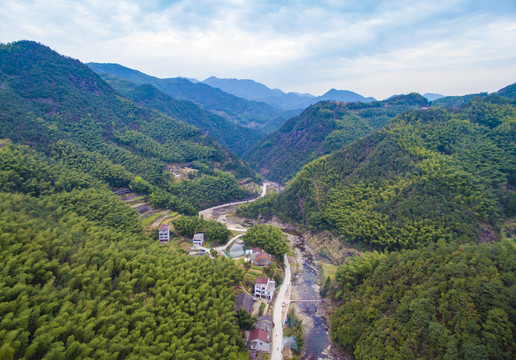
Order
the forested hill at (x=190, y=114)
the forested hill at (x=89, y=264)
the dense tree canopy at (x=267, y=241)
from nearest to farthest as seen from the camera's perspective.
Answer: the forested hill at (x=89, y=264) < the dense tree canopy at (x=267, y=241) < the forested hill at (x=190, y=114)

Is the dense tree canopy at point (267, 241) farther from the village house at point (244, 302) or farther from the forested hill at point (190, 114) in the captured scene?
the forested hill at point (190, 114)

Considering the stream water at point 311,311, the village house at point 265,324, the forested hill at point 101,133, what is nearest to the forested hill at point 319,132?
the forested hill at point 101,133

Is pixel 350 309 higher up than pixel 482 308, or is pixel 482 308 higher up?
pixel 482 308

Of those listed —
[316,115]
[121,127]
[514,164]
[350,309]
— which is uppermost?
[316,115]

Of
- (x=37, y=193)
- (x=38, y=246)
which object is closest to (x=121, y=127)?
(x=37, y=193)

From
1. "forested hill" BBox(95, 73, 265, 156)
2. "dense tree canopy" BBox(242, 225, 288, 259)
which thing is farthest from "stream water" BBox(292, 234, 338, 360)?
"forested hill" BBox(95, 73, 265, 156)

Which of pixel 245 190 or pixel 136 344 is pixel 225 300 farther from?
pixel 245 190
